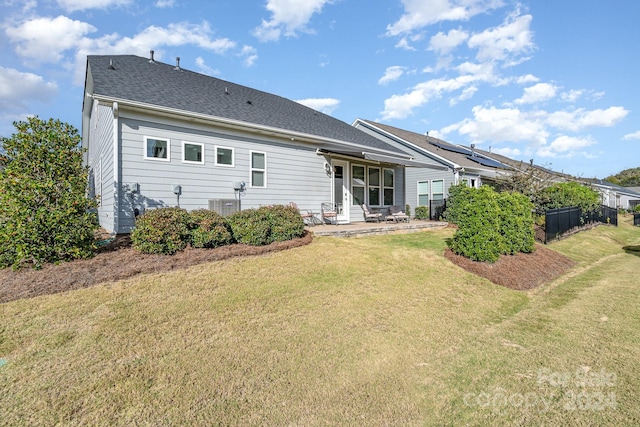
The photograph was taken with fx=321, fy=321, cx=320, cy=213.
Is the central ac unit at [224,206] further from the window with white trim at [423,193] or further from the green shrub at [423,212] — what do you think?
the window with white trim at [423,193]

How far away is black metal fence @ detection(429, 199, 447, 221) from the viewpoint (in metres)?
17.6

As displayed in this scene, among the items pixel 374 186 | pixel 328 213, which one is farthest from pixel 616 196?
pixel 328 213

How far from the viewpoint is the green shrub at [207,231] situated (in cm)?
699

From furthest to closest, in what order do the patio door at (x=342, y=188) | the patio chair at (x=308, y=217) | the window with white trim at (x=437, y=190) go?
1. the window with white trim at (x=437, y=190)
2. the patio door at (x=342, y=188)
3. the patio chair at (x=308, y=217)

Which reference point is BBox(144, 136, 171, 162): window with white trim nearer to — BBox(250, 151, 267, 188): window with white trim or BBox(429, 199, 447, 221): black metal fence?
BBox(250, 151, 267, 188): window with white trim

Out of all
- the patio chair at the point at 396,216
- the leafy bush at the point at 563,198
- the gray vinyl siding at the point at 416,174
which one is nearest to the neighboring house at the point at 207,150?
the patio chair at the point at 396,216

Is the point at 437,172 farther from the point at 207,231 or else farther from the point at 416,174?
the point at 207,231

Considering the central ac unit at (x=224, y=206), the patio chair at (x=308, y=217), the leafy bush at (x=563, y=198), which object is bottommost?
the patio chair at (x=308, y=217)

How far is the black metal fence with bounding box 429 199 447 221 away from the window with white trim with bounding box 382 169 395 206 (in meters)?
3.47

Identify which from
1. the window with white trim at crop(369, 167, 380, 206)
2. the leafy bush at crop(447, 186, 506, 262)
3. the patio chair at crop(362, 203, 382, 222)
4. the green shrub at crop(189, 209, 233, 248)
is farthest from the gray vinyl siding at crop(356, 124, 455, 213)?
the green shrub at crop(189, 209, 233, 248)

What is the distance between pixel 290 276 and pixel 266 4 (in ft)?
37.2

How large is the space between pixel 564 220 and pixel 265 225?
1379cm

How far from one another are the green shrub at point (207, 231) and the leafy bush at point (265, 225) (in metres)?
0.31

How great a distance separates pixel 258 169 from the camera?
11094mm
